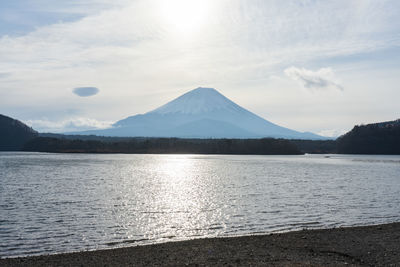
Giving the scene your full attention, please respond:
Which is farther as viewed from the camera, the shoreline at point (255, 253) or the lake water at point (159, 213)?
the lake water at point (159, 213)

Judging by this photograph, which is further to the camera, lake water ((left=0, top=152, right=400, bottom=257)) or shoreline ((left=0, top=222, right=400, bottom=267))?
lake water ((left=0, top=152, right=400, bottom=257))

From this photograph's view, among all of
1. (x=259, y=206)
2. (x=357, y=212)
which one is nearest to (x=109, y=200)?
(x=259, y=206)

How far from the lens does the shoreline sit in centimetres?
1922

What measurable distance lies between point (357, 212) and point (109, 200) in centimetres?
2473

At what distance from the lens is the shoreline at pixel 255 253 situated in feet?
63.1

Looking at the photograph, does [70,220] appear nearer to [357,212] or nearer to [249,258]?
[249,258]

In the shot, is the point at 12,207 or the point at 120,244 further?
the point at 12,207

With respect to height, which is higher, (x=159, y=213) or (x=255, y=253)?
(x=255, y=253)

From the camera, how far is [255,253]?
20.6 m

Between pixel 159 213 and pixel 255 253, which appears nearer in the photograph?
pixel 255 253

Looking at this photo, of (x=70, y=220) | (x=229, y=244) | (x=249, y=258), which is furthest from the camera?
(x=70, y=220)

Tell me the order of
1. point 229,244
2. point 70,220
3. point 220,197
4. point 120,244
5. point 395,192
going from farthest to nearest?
point 395,192 < point 220,197 < point 70,220 < point 120,244 < point 229,244

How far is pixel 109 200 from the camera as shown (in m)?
42.9

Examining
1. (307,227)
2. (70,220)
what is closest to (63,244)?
(70,220)
